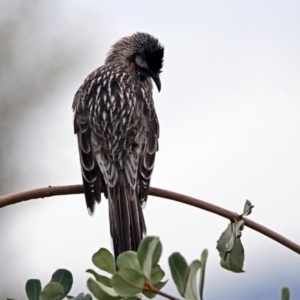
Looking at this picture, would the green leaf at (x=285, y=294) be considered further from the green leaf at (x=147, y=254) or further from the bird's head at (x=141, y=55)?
the bird's head at (x=141, y=55)

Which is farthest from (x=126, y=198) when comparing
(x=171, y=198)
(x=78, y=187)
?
(x=171, y=198)

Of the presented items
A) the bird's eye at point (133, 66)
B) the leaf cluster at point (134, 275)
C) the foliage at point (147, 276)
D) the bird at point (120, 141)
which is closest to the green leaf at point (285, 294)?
the foliage at point (147, 276)

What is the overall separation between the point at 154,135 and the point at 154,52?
1.10m

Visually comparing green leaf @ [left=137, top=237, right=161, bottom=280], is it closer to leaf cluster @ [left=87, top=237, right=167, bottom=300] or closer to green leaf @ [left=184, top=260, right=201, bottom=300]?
leaf cluster @ [left=87, top=237, right=167, bottom=300]

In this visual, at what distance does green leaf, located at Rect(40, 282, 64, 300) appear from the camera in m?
2.75

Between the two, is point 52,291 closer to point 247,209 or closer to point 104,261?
point 104,261

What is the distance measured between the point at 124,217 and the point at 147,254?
1.93 meters

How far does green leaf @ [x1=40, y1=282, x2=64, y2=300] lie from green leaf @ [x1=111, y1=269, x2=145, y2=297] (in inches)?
20.0

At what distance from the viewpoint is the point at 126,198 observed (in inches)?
172

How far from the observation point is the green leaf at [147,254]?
2.29m

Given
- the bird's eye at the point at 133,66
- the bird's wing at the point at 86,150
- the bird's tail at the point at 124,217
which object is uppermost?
the bird's eye at the point at 133,66

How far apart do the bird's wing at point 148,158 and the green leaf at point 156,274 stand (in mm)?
1802

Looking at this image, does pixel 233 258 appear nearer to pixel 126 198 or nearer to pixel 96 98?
pixel 126 198

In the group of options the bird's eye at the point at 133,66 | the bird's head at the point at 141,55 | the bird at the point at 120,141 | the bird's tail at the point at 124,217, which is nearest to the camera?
the bird's tail at the point at 124,217
